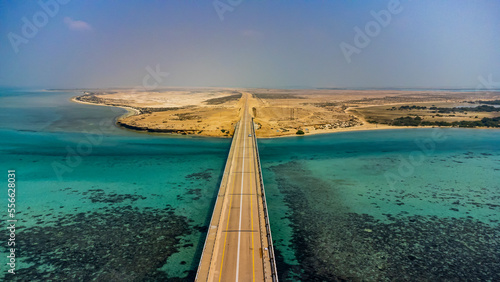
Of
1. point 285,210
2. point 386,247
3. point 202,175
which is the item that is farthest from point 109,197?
point 386,247

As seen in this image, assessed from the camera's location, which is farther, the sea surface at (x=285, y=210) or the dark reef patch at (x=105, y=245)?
the sea surface at (x=285, y=210)

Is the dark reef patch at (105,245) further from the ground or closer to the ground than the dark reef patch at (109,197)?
closer to the ground

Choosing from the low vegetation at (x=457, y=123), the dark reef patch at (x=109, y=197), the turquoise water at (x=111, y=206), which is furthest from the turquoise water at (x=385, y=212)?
the low vegetation at (x=457, y=123)

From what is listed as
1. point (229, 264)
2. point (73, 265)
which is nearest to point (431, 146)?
point (229, 264)

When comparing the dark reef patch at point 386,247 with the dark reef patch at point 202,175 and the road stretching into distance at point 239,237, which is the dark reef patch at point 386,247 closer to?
the road stretching into distance at point 239,237

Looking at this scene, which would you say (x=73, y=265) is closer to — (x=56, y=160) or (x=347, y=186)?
(x=347, y=186)

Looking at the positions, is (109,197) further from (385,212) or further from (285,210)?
(385,212)

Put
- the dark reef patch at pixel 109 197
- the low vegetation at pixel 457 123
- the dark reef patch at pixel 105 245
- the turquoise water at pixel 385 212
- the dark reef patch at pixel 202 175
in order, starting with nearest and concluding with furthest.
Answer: the dark reef patch at pixel 105 245 < the turquoise water at pixel 385 212 < the dark reef patch at pixel 109 197 < the dark reef patch at pixel 202 175 < the low vegetation at pixel 457 123
